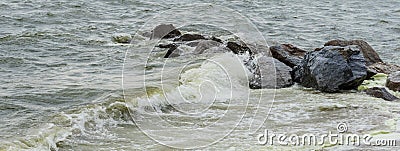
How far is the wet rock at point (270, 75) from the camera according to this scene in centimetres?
934

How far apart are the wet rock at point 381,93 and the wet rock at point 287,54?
188cm

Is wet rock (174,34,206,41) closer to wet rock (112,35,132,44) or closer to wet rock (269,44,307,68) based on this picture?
wet rock (112,35,132,44)

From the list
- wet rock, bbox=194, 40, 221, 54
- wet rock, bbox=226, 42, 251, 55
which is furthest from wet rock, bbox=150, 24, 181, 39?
wet rock, bbox=226, 42, 251, 55

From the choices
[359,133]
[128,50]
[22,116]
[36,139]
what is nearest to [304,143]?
[359,133]

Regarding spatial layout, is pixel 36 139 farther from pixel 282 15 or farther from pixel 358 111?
pixel 282 15

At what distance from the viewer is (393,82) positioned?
359 inches

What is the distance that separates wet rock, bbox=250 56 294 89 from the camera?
9.34 m

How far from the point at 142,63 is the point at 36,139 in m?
4.82

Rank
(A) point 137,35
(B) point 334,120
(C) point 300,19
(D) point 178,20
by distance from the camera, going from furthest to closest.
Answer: (C) point 300,19 → (D) point 178,20 → (A) point 137,35 → (B) point 334,120

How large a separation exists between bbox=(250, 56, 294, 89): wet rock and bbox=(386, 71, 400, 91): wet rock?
145cm

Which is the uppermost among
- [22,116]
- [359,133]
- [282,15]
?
[359,133]

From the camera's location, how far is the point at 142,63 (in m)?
11.1

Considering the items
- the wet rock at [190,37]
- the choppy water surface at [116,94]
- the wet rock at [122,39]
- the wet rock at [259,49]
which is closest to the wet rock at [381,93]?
Result: the choppy water surface at [116,94]

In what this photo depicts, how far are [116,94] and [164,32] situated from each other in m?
6.05
